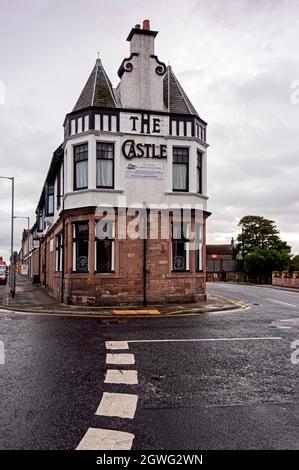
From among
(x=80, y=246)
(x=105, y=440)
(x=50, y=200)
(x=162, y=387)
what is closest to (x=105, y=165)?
(x=80, y=246)

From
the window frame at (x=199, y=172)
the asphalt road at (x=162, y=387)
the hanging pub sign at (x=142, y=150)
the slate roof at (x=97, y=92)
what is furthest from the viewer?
the window frame at (x=199, y=172)

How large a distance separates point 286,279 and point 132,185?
103ft

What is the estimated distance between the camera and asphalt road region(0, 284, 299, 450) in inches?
194

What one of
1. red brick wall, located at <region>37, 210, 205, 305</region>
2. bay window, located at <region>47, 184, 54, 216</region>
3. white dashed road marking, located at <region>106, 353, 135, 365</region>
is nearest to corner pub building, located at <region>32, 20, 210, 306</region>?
red brick wall, located at <region>37, 210, 205, 305</region>

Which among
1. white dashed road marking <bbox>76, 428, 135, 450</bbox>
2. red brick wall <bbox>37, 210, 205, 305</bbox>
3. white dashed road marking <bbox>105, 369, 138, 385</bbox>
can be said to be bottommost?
white dashed road marking <bbox>76, 428, 135, 450</bbox>

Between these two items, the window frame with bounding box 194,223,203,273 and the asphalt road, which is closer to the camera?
the asphalt road

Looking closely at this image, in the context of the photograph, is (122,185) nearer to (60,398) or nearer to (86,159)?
(86,159)

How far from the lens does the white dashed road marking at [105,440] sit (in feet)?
15.1

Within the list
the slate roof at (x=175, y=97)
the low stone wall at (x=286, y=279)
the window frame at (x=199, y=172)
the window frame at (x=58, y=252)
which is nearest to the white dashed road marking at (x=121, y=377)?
the window frame at (x=199, y=172)

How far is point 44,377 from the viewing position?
7.30 metres

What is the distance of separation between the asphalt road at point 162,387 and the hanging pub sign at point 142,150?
382 inches

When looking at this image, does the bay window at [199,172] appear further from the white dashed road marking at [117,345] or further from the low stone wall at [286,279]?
the low stone wall at [286,279]

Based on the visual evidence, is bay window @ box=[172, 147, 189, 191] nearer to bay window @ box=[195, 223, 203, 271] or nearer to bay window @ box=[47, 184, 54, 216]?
bay window @ box=[195, 223, 203, 271]

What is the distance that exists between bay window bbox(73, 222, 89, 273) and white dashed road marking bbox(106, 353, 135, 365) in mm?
10658
